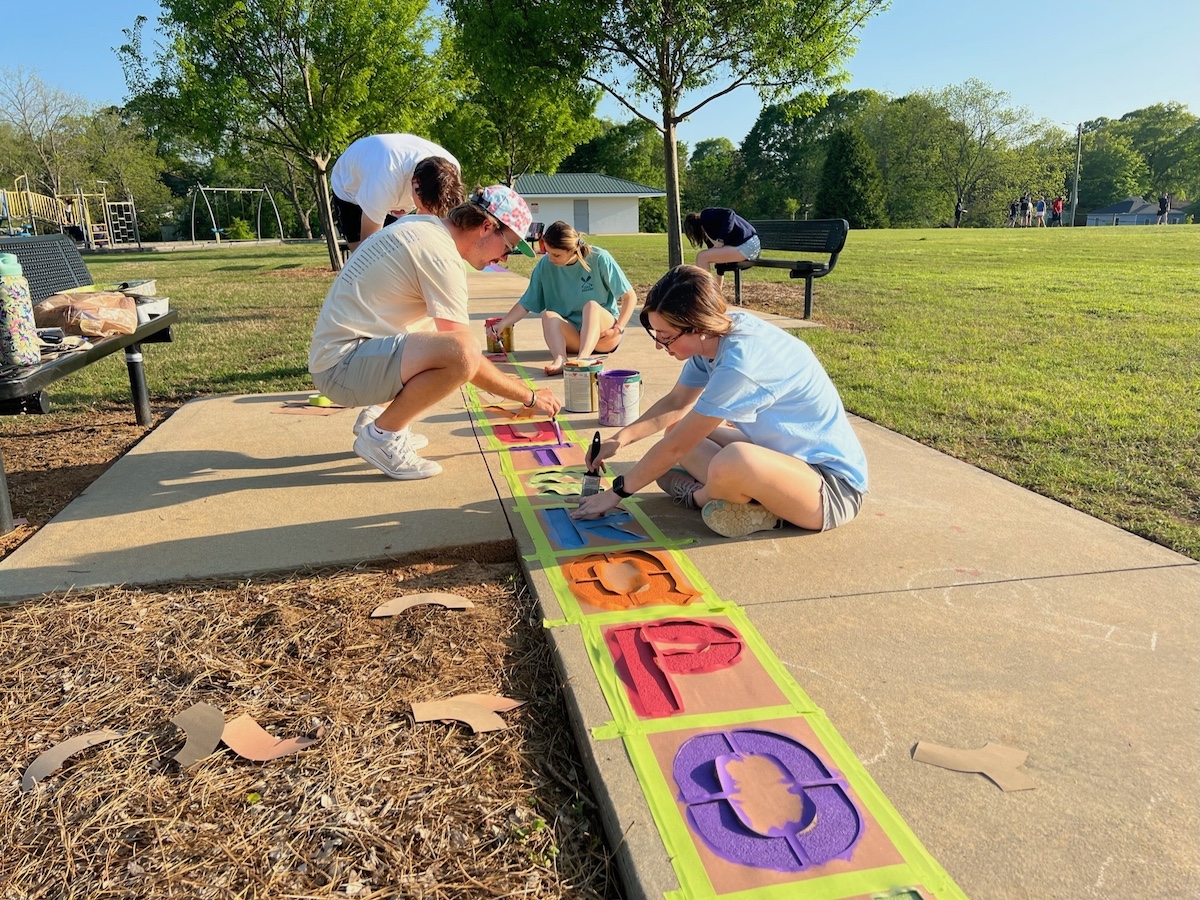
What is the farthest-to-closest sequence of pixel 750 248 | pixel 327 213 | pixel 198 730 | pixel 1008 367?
pixel 327 213, pixel 750 248, pixel 1008 367, pixel 198 730

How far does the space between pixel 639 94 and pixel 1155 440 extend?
27.5ft

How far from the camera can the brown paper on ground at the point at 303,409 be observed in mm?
4930

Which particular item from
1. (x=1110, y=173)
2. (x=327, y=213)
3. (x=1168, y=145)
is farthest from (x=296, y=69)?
(x=1168, y=145)

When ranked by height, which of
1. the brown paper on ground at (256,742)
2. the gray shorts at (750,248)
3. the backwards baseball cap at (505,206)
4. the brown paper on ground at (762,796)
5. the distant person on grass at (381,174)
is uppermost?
the distant person on grass at (381,174)

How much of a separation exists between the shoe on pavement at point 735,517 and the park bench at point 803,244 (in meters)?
5.57

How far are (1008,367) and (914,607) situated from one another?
160 inches

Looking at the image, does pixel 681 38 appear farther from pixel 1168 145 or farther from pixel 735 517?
pixel 1168 145

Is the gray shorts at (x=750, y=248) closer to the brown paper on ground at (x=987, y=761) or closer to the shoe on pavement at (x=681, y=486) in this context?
the shoe on pavement at (x=681, y=486)

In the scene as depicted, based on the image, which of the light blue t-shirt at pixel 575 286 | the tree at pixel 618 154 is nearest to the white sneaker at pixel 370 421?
the light blue t-shirt at pixel 575 286

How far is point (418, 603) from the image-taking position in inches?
103

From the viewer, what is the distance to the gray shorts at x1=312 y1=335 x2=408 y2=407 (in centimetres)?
345

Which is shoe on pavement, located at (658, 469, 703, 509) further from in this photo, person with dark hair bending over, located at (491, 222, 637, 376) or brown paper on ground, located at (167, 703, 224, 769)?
person with dark hair bending over, located at (491, 222, 637, 376)

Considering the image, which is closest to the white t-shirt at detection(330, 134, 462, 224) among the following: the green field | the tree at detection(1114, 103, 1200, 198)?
the green field

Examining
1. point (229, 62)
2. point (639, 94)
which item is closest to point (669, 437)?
point (639, 94)
